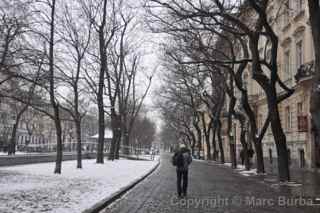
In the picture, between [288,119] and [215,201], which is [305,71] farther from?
[215,201]

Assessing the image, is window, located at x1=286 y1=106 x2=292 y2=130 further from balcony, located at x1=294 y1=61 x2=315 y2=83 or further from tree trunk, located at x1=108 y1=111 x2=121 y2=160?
tree trunk, located at x1=108 y1=111 x2=121 y2=160

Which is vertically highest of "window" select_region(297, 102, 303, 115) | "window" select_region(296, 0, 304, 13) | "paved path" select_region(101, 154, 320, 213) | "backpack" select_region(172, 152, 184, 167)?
"window" select_region(296, 0, 304, 13)

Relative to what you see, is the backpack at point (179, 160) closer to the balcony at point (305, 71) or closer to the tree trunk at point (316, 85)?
the tree trunk at point (316, 85)

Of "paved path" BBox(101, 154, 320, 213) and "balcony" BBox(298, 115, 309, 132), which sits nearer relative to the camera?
"paved path" BBox(101, 154, 320, 213)

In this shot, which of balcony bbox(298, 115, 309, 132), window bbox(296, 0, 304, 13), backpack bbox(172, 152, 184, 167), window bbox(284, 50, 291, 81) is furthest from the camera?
window bbox(284, 50, 291, 81)

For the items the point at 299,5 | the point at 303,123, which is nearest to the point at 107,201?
the point at 303,123

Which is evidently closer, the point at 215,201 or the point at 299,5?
the point at 215,201

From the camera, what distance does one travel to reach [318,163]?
28734 millimetres

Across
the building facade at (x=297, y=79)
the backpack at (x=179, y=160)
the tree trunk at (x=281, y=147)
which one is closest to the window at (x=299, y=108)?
the building facade at (x=297, y=79)

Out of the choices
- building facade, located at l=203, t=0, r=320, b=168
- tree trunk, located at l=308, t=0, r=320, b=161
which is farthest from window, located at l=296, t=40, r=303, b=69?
tree trunk, located at l=308, t=0, r=320, b=161

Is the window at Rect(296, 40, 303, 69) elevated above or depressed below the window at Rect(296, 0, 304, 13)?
below

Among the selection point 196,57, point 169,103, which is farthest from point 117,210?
point 169,103

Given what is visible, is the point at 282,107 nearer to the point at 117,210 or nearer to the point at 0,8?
the point at 0,8

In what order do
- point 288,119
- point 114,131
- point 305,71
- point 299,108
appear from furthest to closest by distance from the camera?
1. point 114,131
2. point 288,119
3. point 299,108
4. point 305,71
